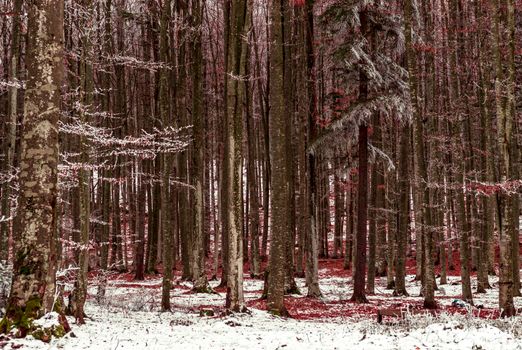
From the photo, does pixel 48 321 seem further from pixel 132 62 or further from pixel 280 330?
pixel 132 62

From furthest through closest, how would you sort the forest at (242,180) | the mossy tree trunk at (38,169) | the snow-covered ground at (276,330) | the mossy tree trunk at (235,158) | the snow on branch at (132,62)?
the mossy tree trunk at (235,158) < the snow on branch at (132,62) < the snow-covered ground at (276,330) < the forest at (242,180) < the mossy tree trunk at (38,169)

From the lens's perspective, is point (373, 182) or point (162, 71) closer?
point (162, 71)

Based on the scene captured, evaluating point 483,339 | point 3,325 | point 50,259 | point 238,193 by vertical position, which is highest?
point 238,193

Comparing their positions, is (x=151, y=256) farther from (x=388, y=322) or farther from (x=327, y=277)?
(x=388, y=322)

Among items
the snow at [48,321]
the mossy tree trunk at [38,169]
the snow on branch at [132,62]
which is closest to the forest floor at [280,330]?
the snow at [48,321]

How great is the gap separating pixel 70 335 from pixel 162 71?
8187mm

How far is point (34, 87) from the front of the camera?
258 inches

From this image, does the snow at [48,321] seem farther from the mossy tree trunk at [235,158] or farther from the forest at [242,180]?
the mossy tree trunk at [235,158]

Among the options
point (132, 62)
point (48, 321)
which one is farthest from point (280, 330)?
point (132, 62)

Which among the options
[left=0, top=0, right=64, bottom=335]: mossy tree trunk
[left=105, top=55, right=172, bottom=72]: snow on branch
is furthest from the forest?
[left=105, top=55, right=172, bottom=72]: snow on branch

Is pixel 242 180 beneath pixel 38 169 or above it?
above

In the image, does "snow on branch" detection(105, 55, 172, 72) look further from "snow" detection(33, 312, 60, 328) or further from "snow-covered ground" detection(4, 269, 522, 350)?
"snow" detection(33, 312, 60, 328)

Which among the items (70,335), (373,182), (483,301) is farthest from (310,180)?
(70,335)

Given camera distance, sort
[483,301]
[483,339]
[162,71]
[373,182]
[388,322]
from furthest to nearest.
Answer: [373,182], [483,301], [162,71], [388,322], [483,339]
